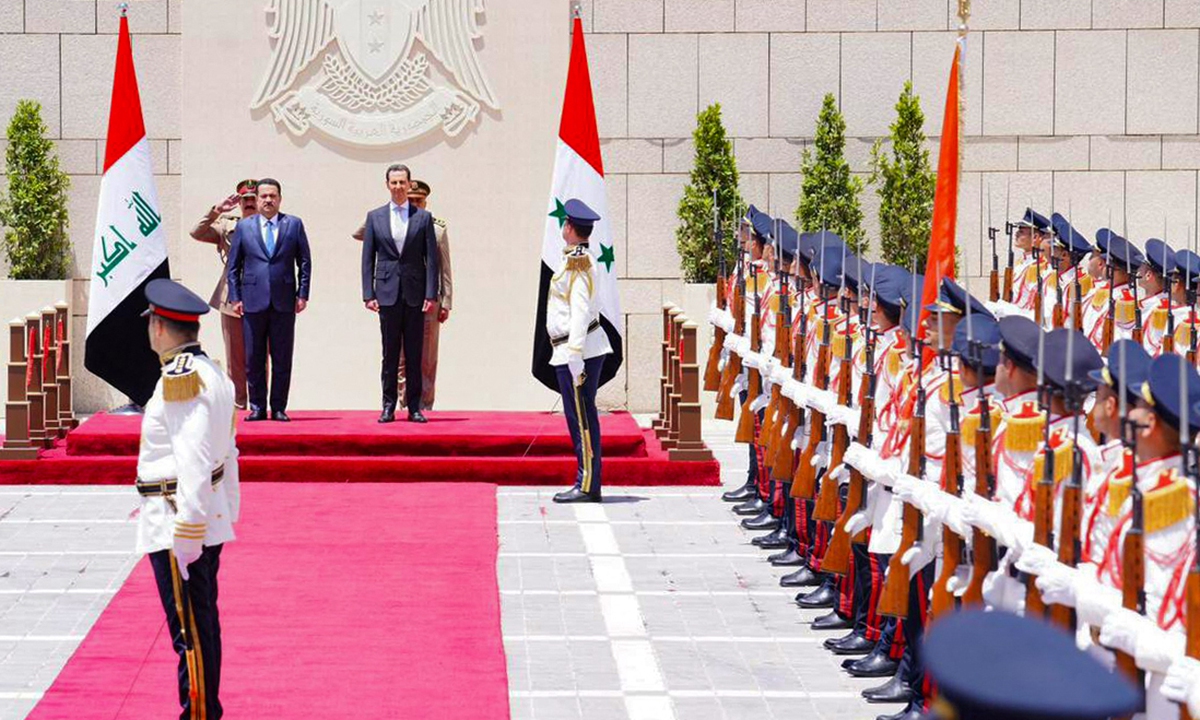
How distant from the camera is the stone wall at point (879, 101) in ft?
54.4

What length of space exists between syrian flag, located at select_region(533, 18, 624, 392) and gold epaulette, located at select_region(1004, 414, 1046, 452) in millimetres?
6850

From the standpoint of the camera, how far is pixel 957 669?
211 cm

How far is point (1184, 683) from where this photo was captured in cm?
444

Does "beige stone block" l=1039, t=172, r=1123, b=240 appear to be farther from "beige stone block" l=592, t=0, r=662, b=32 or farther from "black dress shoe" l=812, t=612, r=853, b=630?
"black dress shoe" l=812, t=612, r=853, b=630

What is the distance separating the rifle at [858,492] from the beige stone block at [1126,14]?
9397 millimetres

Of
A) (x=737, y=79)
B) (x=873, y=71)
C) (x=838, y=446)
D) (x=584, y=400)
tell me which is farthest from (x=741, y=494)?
(x=873, y=71)

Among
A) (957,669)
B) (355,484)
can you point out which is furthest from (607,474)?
(957,669)

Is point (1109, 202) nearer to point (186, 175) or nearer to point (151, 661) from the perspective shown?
point (186, 175)

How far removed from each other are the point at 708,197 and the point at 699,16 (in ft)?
5.19

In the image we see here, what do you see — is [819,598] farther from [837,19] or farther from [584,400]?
[837,19]

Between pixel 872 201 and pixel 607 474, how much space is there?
5068mm

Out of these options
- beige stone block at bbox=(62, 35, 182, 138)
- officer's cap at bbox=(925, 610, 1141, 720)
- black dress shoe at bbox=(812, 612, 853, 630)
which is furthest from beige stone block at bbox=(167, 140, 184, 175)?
officer's cap at bbox=(925, 610, 1141, 720)

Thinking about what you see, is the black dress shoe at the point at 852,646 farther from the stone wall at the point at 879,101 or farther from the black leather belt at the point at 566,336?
the stone wall at the point at 879,101

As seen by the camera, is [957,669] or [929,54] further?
[929,54]
